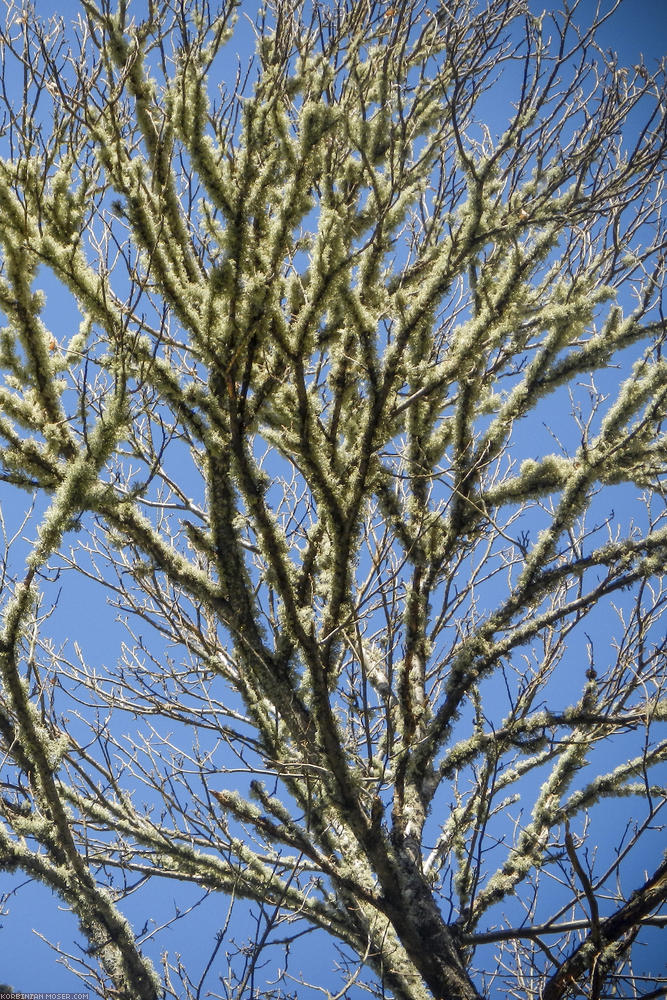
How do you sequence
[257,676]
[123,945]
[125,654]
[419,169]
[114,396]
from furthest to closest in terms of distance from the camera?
[125,654]
[419,169]
[123,945]
[257,676]
[114,396]

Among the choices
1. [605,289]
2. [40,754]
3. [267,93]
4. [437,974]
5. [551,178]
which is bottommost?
[437,974]

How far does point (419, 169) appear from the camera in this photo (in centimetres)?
367

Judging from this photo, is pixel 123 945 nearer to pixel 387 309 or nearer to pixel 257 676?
pixel 257 676

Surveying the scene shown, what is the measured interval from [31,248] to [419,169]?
200 cm

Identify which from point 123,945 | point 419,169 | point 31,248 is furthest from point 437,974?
point 419,169

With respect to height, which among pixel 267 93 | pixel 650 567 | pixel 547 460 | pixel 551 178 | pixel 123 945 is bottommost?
pixel 123 945

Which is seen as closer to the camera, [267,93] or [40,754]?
[40,754]

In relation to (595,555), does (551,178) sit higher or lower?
higher

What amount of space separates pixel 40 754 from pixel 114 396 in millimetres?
1175

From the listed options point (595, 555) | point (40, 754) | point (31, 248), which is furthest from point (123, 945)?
point (31, 248)

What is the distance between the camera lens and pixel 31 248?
2500mm

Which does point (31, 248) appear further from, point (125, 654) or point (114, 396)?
point (125, 654)

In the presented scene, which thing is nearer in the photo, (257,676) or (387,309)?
(257,676)

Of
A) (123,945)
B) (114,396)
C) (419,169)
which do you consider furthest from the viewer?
(419,169)
